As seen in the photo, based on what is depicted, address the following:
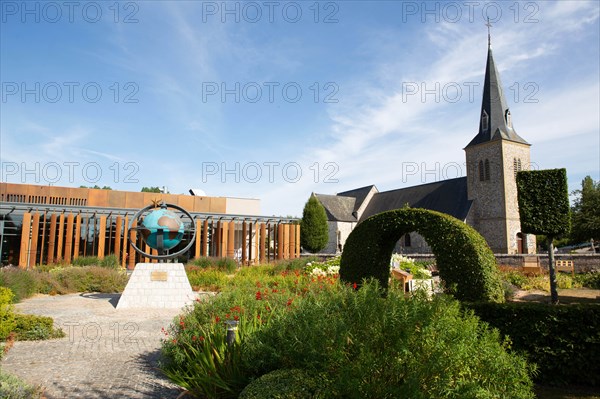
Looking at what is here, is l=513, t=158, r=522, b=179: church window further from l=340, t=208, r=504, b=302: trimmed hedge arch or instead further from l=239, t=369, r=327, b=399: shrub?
l=239, t=369, r=327, b=399: shrub

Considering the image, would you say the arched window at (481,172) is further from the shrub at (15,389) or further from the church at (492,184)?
the shrub at (15,389)

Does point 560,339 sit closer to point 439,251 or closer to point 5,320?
point 439,251

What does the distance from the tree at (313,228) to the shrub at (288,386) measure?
3591cm

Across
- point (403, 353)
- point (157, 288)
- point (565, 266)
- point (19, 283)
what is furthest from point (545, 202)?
point (19, 283)

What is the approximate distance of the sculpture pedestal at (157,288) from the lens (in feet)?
36.9

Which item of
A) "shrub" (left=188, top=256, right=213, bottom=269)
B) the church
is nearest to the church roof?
the church

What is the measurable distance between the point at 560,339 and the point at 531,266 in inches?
588

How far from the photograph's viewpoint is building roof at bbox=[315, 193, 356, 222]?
49.5m

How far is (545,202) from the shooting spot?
43.4 ft

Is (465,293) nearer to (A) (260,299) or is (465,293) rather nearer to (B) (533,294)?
(A) (260,299)

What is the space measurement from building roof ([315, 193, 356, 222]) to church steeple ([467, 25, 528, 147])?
1908 centimetres

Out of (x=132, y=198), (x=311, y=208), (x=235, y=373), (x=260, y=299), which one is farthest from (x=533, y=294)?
(x=132, y=198)

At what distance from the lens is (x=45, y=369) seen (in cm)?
573

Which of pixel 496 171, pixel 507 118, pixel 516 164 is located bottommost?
pixel 496 171
